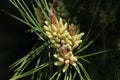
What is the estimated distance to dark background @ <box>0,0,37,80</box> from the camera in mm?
1077

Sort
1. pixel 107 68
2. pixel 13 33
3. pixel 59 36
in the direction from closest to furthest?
pixel 59 36 → pixel 107 68 → pixel 13 33

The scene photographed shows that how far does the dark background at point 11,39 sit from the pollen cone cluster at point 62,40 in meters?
0.41

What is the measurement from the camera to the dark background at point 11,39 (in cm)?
108

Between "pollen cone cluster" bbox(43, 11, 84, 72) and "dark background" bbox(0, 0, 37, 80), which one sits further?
"dark background" bbox(0, 0, 37, 80)

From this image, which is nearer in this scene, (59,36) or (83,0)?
(59,36)

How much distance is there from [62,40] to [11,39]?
Answer: 1.48 ft

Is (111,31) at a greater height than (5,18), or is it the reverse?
(5,18)

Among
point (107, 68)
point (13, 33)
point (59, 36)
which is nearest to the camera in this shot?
point (59, 36)

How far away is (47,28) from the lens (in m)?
0.66

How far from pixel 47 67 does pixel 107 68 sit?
136 mm

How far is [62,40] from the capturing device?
66 cm

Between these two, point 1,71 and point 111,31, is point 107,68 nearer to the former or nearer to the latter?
point 111,31

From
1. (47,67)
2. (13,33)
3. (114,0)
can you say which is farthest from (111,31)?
(13,33)

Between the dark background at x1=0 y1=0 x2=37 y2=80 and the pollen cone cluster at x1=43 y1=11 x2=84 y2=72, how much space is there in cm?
41
